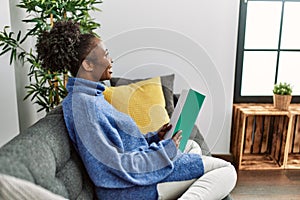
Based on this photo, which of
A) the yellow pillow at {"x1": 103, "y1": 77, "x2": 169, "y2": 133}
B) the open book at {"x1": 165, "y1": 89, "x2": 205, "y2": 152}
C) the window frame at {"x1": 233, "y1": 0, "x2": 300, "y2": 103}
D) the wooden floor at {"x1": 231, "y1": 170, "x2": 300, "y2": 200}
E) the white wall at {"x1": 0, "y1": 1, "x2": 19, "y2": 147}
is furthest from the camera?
the window frame at {"x1": 233, "y1": 0, "x2": 300, "y2": 103}

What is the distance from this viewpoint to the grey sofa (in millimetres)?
975

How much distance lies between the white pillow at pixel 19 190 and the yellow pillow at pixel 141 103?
1.10 metres

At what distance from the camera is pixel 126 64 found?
264 cm

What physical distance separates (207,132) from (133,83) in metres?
0.90

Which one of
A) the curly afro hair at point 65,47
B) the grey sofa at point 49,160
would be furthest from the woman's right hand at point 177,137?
the curly afro hair at point 65,47

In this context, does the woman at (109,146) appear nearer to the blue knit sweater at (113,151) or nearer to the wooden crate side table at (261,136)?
the blue knit sweater at (113,151)

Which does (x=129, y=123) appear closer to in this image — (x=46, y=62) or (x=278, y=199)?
(x=46, y=62)

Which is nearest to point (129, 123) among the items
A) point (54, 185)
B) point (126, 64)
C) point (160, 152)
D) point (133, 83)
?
point (160, 152)

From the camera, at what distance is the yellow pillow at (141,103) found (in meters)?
2.06

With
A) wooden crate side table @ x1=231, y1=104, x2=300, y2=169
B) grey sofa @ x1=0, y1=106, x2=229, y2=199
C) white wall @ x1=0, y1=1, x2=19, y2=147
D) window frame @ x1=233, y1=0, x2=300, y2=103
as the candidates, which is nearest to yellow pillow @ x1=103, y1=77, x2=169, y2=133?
white wall @ x1=0, y1=1, x2=19, y2=147

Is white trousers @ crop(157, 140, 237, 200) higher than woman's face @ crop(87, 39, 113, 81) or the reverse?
the reverse

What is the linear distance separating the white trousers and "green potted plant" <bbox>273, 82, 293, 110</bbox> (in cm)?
129

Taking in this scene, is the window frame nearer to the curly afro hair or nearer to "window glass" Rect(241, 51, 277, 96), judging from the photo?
"window glass" Rect(241, 51, 277, 96)

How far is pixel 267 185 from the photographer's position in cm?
244
